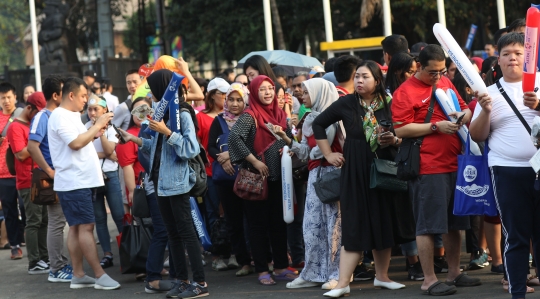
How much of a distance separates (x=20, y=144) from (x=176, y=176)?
329 centimetres

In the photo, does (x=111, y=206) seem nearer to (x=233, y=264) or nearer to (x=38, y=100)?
(x=38, y=100)

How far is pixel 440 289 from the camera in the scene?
6957mm

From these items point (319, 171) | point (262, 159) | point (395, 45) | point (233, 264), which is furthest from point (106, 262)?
point (395, 45)

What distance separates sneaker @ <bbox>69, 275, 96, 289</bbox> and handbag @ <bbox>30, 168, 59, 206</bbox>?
2.77 ft

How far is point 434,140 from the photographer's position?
272 inches

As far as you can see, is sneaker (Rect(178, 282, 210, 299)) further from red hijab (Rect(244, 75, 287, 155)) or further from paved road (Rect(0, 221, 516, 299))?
red hijab (Rect(244, 75, 287, 155))

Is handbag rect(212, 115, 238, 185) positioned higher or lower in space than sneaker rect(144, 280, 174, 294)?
higher

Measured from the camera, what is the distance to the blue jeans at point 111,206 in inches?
394

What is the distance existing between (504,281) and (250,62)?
3805 mm

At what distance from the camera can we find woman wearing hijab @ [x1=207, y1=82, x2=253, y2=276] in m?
8.62

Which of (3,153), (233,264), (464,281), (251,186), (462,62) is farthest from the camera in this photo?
(3,153)

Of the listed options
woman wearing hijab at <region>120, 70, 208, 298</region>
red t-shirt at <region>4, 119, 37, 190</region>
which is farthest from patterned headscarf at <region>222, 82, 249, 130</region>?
red t-shirt at <region>4, 119, 37, 190</region>

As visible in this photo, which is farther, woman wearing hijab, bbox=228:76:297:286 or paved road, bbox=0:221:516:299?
woman wearing hijab, bbox=228:76:297:286

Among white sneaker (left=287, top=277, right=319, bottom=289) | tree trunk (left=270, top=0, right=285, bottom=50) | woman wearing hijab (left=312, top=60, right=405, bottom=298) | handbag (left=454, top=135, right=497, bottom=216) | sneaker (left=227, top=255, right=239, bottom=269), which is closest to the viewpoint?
handbag (left=454, top=135, right=497, bottom=216)
